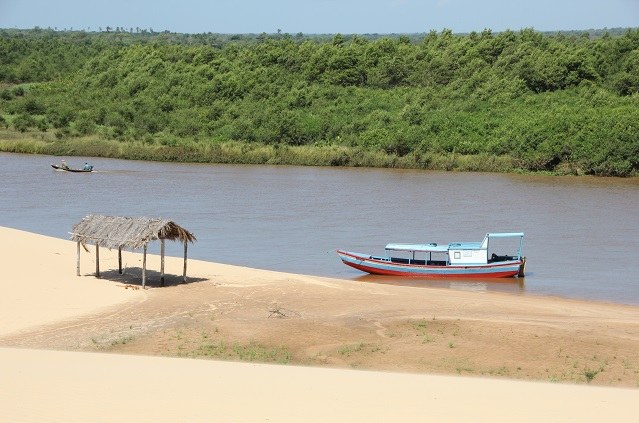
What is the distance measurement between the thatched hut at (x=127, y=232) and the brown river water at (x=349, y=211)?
189cm

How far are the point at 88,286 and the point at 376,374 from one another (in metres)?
8.44

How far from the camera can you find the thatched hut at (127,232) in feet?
63.2

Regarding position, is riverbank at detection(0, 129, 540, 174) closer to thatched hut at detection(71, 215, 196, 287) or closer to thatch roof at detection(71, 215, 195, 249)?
thatched hut at detection(71, 215, 196, 287)

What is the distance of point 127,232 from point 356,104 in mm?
41219

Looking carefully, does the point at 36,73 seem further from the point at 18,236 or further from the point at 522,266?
the point at 522,266

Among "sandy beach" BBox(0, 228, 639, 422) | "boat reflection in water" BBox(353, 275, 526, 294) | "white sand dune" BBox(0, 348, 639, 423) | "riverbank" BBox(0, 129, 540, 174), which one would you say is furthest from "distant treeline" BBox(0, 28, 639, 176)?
"white sand dune" BBox(0, 348, 639, 423)

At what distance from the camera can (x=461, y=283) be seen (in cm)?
2375

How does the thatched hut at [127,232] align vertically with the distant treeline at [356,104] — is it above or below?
below

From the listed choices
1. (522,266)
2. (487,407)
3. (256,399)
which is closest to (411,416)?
(487,407)

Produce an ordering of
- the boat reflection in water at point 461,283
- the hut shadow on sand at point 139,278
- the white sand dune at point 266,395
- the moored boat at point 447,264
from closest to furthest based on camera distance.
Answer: the white sand dune at point 266,395 < the hut shadow on sand at point 139,278 < the boat reflection in water at point 461,283 < the moored boat at point 447,264

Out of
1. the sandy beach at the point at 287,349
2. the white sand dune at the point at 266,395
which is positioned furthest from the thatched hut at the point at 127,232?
the white sand dune at the point at 266,395

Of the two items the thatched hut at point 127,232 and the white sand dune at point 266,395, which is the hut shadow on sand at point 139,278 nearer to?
the thatched hut at point 127,232

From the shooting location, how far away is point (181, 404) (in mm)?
11188

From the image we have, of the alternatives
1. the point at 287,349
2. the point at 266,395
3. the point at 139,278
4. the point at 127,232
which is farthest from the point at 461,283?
the point at 266,395
